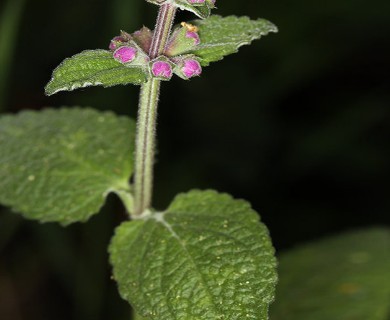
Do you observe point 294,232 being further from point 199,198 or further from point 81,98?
point 199,198

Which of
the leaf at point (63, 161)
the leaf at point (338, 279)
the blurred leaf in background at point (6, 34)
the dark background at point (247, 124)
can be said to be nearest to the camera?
the leaf at point (63, 161)

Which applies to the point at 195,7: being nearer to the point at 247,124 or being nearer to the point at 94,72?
the point at 94,72

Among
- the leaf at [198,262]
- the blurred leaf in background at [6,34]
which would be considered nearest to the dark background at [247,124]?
the blurred leaf in background at [6,34]

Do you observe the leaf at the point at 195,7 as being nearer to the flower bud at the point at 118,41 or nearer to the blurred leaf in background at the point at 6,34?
the flower bud at the point at 118,41

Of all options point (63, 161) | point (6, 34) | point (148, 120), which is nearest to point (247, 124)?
point (6, 34)

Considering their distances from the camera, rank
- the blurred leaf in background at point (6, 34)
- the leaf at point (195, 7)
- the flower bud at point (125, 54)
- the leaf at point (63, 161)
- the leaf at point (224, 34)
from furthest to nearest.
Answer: the blurred leaf in background at point (6, 34) → the leaf at point (63, 161) → the leaf at point (224, 34) → the flower bud at point (125, 54) → the leaf at point (195, 7)

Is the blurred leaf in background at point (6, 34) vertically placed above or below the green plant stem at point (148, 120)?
above

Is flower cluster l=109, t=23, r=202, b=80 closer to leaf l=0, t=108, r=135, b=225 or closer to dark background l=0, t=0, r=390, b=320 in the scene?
leaf l=0, t=108, r=135, b=225
